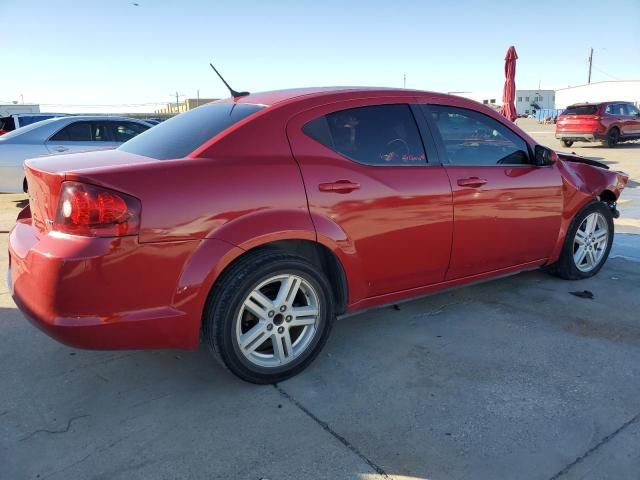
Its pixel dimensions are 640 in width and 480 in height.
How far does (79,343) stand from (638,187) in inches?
408

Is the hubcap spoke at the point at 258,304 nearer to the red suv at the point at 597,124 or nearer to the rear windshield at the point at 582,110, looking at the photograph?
the red suv at the point at 597,124

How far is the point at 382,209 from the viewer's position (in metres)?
3.12

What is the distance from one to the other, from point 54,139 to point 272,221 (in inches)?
257

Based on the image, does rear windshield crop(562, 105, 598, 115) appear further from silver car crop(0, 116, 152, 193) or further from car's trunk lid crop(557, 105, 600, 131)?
silver car crop(0, 116, 152, 193)

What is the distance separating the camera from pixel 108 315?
2.44m

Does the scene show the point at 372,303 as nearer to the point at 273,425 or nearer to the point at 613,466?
the point at 273,425

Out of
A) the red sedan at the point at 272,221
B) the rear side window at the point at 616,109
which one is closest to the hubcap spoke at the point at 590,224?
the red sedan at the point at 272,221

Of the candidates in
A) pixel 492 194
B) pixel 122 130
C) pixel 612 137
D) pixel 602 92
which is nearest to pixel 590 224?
pixel 492 194

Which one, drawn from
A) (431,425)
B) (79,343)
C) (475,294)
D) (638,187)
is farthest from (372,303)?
(638,187)

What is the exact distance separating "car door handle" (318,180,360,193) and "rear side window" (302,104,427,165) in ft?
0.59

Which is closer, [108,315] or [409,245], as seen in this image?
[108,315]

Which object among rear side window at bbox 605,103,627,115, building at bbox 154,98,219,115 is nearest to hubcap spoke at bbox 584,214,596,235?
rear side window at bbox 605,103,627,115

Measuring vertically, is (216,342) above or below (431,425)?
above

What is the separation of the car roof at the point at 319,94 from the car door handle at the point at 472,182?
65 centimetres
